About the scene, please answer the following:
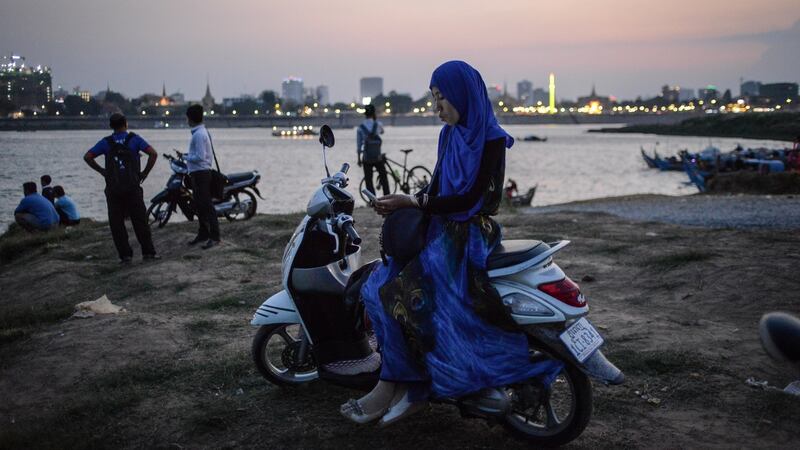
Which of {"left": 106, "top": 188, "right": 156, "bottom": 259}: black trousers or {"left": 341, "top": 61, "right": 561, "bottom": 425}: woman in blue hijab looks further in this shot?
{"left": 106, "top": 188, "right": 156, "bottom": 259}: black trousers

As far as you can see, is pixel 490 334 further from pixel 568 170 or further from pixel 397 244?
pixel 568 170

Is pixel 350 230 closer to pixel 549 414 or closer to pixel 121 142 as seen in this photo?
pixel 549 414

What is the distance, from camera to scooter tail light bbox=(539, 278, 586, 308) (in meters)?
3.34

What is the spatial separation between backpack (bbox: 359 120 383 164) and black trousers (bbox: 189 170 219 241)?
4.30m

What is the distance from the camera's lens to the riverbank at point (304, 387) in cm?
388

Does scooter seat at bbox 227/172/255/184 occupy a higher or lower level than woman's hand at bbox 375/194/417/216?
lower

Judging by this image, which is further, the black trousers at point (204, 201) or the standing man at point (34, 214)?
the standing man at point (34, 214)

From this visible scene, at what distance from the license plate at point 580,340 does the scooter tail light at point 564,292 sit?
95 millimetres

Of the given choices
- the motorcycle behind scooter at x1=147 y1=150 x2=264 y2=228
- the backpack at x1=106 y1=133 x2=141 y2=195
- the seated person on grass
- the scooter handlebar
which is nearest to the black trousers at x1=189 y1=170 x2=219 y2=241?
the backpack at x1=106 y1=133 x2=141 y2=195

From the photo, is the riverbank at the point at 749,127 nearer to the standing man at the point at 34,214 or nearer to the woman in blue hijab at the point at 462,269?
the standing man at the point at 34,214

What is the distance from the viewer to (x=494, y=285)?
336 centimetres

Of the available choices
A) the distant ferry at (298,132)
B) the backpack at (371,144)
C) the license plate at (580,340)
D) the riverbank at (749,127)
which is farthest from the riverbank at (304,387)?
the distant ferry at (298,132)

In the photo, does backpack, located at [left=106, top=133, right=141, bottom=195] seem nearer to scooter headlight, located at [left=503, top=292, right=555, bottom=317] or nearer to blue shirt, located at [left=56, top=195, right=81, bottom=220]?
blue shirt, located at [left=56, top=195, right=81, bottom=220]

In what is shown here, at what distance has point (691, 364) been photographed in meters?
4.70
